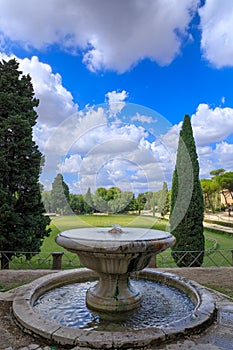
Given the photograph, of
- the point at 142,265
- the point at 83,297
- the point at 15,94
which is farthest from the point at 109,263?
the point at 15,94

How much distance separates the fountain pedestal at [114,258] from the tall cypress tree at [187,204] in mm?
6736

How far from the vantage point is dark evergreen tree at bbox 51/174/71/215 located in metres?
5.38

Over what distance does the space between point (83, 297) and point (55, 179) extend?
228cm

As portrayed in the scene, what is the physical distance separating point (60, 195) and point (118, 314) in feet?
8.78

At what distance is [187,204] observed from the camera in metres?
11.3

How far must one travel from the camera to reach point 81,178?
5191mm

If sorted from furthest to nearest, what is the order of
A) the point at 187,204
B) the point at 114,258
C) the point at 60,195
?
1. the point at 187,204
2. the point at 60,195
3. the point at 114,258

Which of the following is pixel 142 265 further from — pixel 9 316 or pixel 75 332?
pixel 9 316

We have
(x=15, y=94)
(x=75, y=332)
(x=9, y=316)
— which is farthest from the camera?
(x=15, y=94)

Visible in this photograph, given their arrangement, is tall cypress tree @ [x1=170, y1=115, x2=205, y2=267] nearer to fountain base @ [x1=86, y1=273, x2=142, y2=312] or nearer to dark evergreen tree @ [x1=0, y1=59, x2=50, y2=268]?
dark evergreen tree @ [x1=0, y1=59, x2=50, y2=268]

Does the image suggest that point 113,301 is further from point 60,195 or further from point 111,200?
point 60,195

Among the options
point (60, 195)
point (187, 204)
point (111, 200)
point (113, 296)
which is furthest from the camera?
point (187, 204)

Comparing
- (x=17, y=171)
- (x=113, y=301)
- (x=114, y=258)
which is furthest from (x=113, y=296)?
(x=17, y=171)

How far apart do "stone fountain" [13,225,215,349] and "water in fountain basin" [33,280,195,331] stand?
26 mm
